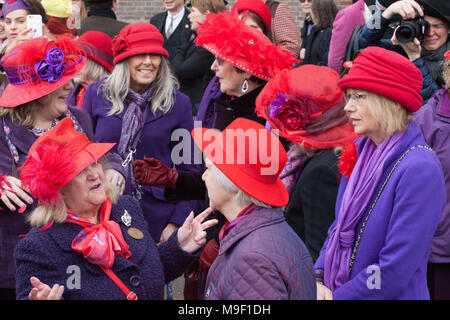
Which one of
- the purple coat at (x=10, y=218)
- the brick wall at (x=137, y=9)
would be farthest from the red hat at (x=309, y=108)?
the brick wall at (x=137, y=9)

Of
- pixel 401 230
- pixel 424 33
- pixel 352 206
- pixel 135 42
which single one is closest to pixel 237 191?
pixel 352 206

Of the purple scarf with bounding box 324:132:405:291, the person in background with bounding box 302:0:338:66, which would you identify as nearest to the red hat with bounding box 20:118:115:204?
the purple scarf with bounding box 324:132:405:291

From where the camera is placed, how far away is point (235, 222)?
8.37 feet

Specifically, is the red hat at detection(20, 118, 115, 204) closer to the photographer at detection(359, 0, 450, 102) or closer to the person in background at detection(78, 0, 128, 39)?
the photographer at detection(359, 0, 450, 102)

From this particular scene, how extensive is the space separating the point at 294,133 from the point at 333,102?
30 centimetres

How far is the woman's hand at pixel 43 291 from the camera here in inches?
98.1

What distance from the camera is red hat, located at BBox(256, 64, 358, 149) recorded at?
3459 millimetres

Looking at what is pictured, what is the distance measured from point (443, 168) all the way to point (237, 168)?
1528mm

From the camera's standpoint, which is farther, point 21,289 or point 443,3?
point 443,3

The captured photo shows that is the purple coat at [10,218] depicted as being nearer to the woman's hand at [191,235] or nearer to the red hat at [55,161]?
the red hat at [55,161]

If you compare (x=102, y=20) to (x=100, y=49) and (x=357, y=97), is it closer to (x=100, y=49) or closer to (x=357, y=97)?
(x=100, y=49)

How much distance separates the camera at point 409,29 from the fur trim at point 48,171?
7.37ft
